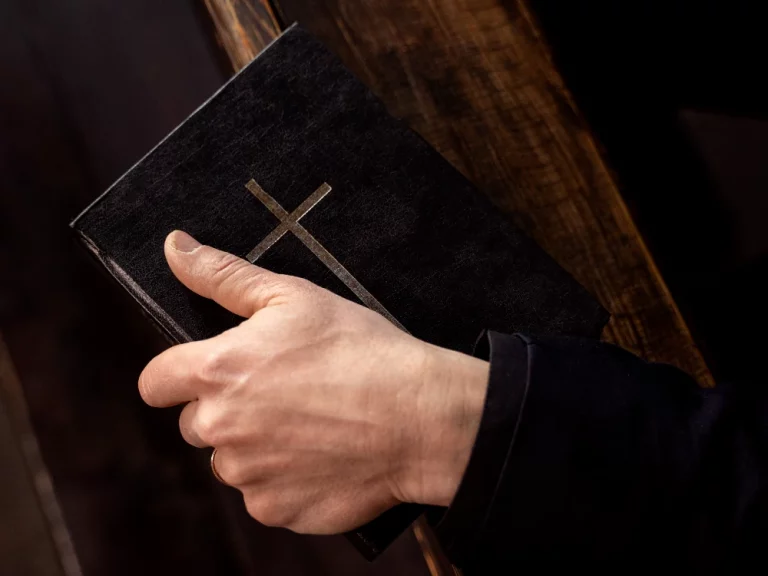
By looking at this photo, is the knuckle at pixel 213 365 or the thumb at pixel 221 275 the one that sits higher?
the thumb at pixel 221 275

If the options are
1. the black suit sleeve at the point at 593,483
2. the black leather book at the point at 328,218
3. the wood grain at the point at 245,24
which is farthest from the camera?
the wood grain at the point at 245,24

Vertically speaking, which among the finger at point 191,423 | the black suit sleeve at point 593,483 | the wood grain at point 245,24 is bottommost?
the black suit sleeve at point 593,483

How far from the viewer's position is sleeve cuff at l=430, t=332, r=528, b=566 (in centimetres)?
57

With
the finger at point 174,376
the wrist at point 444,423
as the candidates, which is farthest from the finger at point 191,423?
the wrist at point 444,423

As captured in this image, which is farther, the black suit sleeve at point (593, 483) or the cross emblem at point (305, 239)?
the cross emblem at point (305, 239)

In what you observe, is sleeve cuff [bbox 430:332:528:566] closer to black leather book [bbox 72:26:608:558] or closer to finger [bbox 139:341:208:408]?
black leather book [bbox 72:26:608:558]

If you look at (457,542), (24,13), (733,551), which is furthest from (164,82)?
(733,551)

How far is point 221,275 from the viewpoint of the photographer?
634 millimetres

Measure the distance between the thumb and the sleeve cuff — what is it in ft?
0.75

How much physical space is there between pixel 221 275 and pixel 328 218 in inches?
5.2

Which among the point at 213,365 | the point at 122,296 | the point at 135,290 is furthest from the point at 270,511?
the point at 122,296

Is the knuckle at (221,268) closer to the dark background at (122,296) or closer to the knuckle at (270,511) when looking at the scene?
the knuckle at (270,511)

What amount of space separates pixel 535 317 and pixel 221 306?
34 centimetres

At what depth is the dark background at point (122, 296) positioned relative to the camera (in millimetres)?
854
